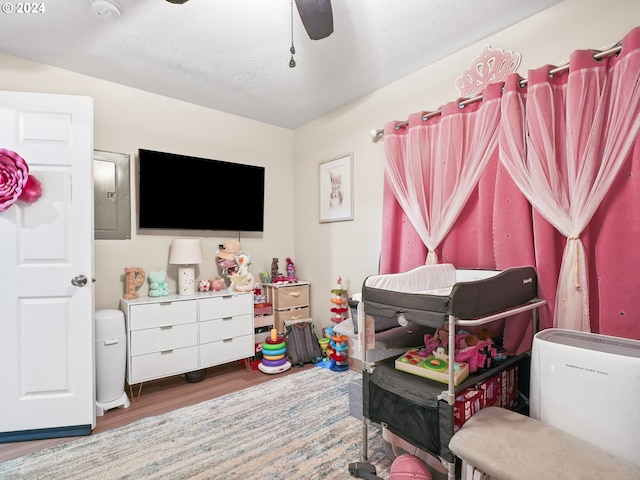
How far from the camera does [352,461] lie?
1780mm

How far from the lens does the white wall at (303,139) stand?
1937 millimetres

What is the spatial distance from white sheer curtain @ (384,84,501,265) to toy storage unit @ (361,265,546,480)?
0.63 metres

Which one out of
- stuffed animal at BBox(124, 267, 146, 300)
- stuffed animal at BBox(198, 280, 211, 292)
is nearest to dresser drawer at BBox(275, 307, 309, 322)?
stuffed animal at BBox(198, 280, 211, 292)

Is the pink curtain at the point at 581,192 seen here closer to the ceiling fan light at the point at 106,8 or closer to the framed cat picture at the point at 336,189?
the framed cat picture at the point at 336,189

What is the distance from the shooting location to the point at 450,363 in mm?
1371

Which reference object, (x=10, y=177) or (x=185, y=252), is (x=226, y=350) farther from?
(x=10, y=177)

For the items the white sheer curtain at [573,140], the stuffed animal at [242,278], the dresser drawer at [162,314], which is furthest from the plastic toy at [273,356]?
the white sheer curtain at [573,140]

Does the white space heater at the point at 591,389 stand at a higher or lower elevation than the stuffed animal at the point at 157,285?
lower

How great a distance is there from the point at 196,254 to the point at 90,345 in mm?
1069

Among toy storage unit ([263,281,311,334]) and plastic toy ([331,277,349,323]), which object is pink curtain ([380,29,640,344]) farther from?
toy storage unit ([263,281,311,334])

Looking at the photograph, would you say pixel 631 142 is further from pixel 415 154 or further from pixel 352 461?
pixel 352 461

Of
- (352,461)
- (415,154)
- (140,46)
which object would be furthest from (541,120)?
(140,46)

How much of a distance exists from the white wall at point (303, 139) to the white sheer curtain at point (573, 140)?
246mm

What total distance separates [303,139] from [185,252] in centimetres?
186
